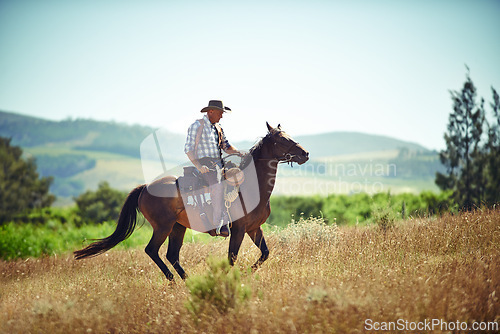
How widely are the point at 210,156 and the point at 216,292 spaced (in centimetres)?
267

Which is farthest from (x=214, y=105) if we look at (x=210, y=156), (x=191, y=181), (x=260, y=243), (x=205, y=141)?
(x=260, y=243)

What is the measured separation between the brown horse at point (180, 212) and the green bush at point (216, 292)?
4.55ft

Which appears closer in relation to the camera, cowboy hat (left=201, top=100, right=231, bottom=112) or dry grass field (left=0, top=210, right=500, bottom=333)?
dry grass field (left=0, top=210, right=500, bottom=333)

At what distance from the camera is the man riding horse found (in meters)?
6.36

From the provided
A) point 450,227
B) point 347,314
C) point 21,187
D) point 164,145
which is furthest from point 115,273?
point 21,187

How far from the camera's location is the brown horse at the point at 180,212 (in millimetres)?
6309

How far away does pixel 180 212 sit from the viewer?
6824 mm

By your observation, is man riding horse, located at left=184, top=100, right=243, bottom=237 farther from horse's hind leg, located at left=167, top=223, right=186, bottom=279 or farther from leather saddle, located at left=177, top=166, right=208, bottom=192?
horse's hind leg, located at left=167, top=223, right=186, bottom=279

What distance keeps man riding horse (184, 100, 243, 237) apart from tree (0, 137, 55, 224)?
48.1m

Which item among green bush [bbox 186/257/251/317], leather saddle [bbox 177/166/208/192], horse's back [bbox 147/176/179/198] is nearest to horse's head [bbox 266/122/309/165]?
leather saddle [bbox 177/166/208/192]

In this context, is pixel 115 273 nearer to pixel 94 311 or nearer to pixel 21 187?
pixel 94 311

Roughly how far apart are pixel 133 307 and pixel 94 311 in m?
0.53

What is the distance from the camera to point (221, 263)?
4.83m

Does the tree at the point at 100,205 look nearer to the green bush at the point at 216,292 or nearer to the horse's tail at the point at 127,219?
the horse's tail at the point at 127,219
